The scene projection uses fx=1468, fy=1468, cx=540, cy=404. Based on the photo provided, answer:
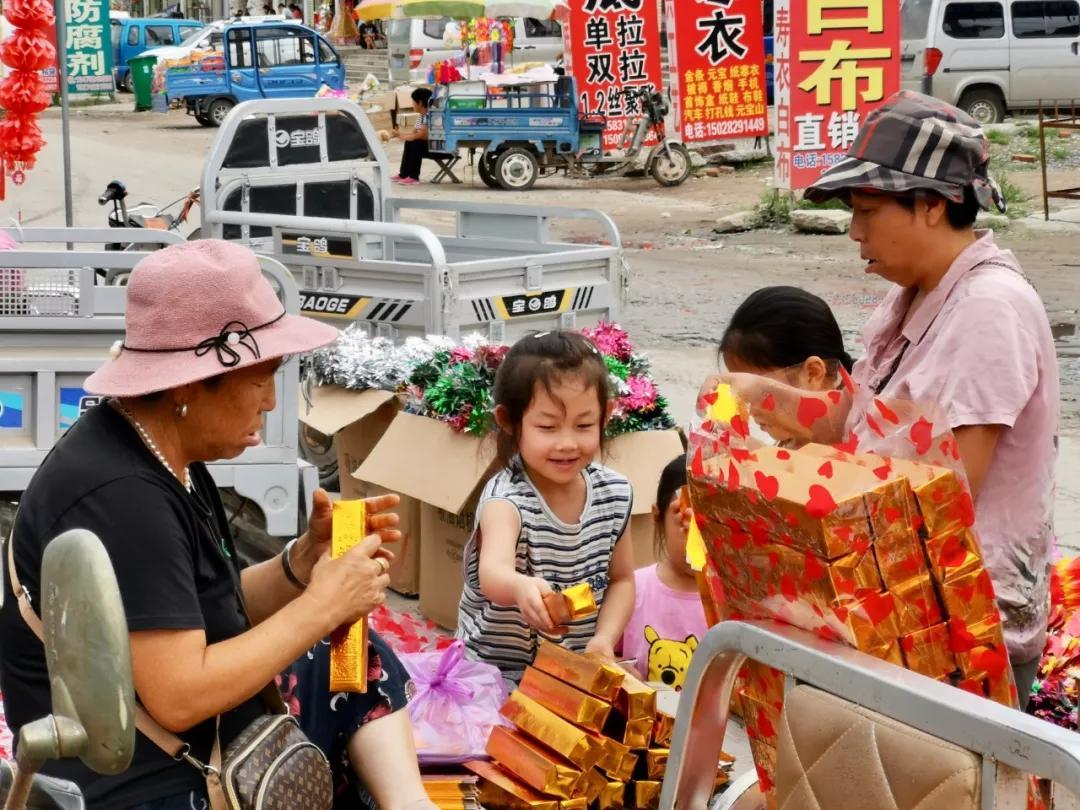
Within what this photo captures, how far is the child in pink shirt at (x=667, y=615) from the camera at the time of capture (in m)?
4.05

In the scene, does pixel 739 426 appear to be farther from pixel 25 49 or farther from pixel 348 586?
pixel 25 49

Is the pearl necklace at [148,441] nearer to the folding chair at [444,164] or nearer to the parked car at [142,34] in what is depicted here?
the folding chair at [444,164]

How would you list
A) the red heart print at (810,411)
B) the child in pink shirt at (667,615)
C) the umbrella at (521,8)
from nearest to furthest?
the red heart print at (810,411) < the child in pink shirt at (667,615) < the umbrella at (521,8)

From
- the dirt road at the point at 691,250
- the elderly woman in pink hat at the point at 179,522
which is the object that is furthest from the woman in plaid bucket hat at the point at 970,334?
the dirt road at the point at 691,250

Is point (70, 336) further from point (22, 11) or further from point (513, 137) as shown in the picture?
point (513, 137)

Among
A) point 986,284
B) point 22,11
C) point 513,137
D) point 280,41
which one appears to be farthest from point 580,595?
point 280,41

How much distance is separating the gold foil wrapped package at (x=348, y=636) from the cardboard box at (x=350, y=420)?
2.96m

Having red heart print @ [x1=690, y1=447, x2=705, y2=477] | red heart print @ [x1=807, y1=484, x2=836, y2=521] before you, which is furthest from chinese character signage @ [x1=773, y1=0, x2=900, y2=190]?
red heart print @ [x1=807, y1=484, x2=836, y2=521]

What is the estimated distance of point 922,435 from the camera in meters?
2.20

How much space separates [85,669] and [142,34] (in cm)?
3728

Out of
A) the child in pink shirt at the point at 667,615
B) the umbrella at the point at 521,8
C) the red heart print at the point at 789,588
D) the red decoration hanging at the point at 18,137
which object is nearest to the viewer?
the red heart print at the point at 789,588

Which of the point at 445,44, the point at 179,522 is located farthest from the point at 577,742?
the point at 445,44

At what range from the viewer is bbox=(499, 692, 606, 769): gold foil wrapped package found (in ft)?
10.7

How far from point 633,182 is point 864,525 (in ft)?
62.0
